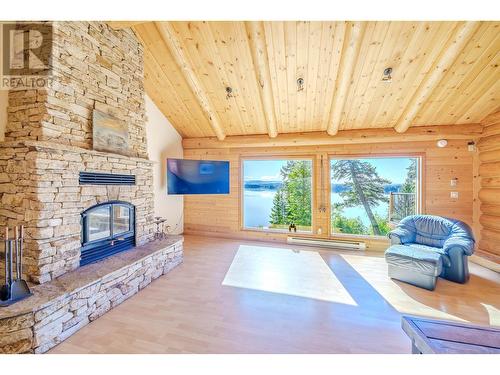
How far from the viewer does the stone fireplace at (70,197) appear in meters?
1.90

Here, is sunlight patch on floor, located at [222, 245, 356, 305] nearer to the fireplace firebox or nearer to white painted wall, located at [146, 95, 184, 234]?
the fireplace firebox

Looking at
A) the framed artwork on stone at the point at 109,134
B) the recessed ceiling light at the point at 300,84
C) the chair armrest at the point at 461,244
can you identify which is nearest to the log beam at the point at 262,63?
the recessed ceiling light at the point at 300,84

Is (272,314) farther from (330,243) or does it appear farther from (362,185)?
(362,185)

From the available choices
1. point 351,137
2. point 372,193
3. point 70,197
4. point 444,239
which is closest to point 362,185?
point 372,193

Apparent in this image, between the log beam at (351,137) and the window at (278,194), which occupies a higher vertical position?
the log beam at (351,137)

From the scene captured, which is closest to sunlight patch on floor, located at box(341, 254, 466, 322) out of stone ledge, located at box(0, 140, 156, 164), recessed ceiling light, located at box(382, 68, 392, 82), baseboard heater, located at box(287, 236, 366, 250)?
baseboard heater, located at box(287, 236, 366, 250)

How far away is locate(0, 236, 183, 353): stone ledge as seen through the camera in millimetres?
1646

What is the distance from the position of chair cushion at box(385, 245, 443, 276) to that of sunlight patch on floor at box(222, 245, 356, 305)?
0.90 metres

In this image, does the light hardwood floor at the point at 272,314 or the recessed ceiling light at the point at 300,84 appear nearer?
the light hardwood floor at the point at 272,314

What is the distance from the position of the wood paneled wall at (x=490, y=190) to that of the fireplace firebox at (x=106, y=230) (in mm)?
6038

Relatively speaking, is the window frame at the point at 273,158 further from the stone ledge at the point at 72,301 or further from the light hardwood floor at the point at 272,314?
the stone ledge at the point at 72,301

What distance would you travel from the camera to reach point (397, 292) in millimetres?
2766
